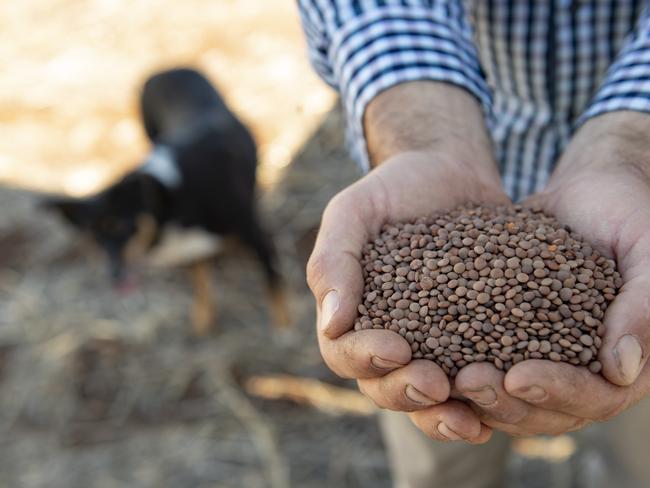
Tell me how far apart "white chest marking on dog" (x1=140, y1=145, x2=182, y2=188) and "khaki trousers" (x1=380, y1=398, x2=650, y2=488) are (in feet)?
5.42

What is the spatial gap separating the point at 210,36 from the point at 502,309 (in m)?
4.79

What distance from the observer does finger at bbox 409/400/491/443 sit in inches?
47.1

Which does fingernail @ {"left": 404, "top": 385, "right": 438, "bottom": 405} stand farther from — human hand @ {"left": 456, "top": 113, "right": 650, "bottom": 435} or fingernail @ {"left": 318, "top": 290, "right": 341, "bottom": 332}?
fingernail @ {"left": 318, "top": 290, "right": 341, "bottom": 332}

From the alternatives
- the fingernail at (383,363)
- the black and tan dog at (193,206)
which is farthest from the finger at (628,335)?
the black and tan dog at (193,206)

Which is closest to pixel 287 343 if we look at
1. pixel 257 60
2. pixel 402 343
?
pixel 402 343

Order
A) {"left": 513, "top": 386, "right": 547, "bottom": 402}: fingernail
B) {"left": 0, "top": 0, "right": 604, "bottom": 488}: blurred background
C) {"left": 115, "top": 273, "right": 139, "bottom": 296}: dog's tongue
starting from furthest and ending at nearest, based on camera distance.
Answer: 1. {"left": 115, "top": 273, "right": 139, "bottom": 296}: dog's tongue
2. {"left": 0, "top": 0, "right": 604, "bottom": 488}: blurred background
3. {"left": 513, "top": 386, "right": 547, "bottom": 402}: fingernail

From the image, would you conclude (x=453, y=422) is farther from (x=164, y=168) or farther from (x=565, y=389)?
(x=164, y=168)

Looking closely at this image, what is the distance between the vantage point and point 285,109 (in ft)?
15.7

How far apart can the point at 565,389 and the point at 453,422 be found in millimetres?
185

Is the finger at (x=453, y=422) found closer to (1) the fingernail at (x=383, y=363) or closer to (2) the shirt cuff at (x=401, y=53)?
(1) the fingernail at (x=383, y=363)

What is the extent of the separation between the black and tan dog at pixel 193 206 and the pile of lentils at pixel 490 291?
6.49 feet

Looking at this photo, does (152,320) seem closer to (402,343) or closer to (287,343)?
(287,343)

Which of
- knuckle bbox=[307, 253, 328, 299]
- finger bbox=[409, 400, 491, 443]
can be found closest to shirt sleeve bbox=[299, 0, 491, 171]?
knuckle bbox=[307, 253, 328, 299]

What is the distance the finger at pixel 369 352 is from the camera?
1197mm
